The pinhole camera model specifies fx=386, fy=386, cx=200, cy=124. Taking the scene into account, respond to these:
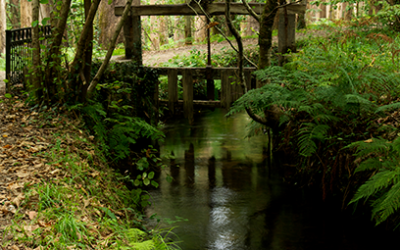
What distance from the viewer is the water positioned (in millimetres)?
5438

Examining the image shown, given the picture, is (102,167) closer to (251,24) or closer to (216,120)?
(216,120)

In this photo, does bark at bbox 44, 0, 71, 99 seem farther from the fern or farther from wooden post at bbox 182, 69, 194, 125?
the fern

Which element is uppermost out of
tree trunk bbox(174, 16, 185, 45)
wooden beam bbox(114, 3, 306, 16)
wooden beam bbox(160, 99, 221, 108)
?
tree trunk bbox(174, 16, 185, 45)

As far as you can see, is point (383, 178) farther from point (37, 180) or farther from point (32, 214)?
point (37, 180)

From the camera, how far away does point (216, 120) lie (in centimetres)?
1230

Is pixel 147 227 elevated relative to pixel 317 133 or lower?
lower

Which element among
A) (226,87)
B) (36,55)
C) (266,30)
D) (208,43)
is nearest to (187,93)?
(226,87)

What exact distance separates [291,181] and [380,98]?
2.29m

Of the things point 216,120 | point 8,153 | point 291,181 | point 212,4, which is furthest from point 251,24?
point 8,153

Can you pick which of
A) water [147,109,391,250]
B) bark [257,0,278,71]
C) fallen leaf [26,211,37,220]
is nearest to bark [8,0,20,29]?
water [147,109,391,250]

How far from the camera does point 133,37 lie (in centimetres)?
940

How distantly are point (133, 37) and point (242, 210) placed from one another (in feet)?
17.0

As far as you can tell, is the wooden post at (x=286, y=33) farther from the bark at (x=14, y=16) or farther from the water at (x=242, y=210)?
the bark at (x=14, y=16)

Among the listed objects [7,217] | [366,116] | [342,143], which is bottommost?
[7,217]
